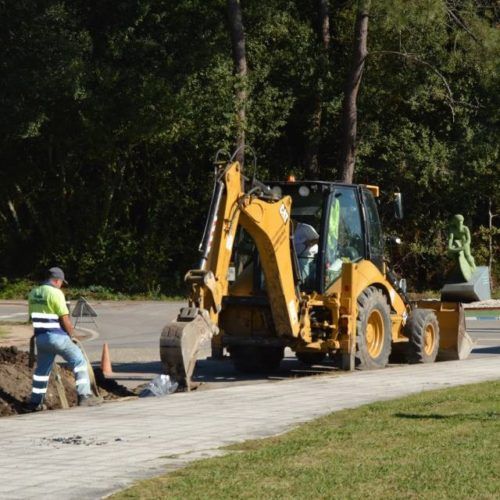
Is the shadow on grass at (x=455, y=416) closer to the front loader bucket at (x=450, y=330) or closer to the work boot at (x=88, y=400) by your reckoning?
the work boot at (x=88, y=400)

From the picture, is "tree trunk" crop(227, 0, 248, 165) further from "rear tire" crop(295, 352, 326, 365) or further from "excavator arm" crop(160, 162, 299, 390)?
"excavator arm" crop(160, 162, 299, 390)

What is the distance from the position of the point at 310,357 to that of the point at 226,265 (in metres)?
2.97

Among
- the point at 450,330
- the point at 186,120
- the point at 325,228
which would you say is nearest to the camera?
the point at 325,228

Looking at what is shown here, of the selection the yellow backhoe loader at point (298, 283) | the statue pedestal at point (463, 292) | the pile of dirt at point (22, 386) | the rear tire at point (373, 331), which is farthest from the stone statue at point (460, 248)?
the pile of dirt at point (22, 386)

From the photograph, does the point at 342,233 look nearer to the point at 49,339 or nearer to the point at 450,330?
the point at 450,330

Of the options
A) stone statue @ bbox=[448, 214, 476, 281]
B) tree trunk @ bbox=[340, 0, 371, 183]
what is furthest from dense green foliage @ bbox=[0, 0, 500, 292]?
stone statue @ bbox=[448, 214, 476, 281]

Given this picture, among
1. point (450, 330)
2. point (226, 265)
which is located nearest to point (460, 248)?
point (450, 330)

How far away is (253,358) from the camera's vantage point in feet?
59.8

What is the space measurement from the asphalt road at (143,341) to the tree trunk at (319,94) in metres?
7.03

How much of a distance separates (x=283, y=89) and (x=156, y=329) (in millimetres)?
13244

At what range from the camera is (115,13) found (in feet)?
121

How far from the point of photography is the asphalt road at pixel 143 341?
1794cm

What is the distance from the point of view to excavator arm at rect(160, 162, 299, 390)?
1485cm

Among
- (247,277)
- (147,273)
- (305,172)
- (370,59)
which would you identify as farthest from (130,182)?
(247,277)
